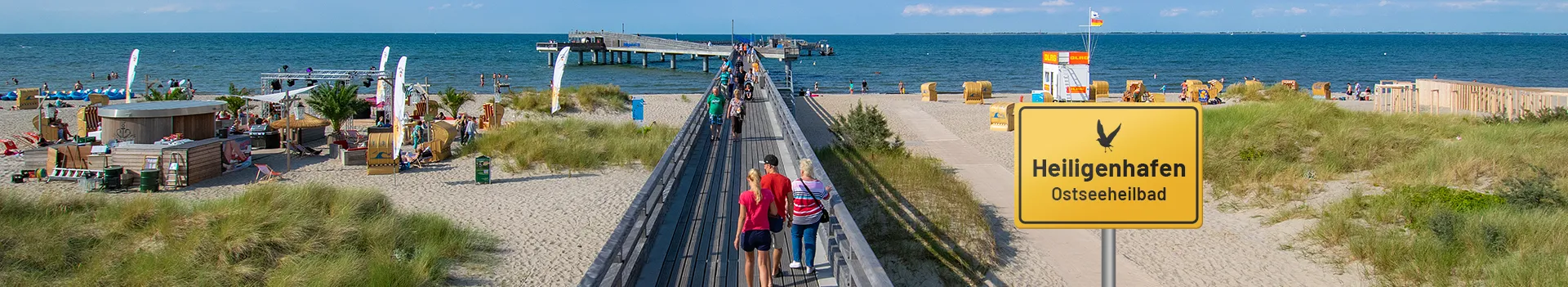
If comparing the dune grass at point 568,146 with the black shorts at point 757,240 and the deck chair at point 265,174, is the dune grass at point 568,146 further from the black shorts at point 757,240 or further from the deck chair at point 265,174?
the black shorts at point 757,240

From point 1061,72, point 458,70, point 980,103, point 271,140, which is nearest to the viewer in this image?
point 1061,72

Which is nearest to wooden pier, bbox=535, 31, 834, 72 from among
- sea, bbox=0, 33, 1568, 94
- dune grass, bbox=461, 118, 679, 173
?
sea, bbox=0, 33, 1568, 94

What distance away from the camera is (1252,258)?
1182 centimetres

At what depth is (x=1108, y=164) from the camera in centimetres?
311

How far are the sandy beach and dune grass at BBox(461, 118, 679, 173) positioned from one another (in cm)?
43

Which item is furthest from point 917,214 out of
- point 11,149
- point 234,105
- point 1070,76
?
point 234,105

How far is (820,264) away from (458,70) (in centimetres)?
7355

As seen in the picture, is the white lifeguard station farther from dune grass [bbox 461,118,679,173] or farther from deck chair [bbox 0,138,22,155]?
deck chair [bbox 0,138,22,155]

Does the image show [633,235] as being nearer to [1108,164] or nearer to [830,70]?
[1108,164]

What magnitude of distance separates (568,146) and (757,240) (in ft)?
42.2

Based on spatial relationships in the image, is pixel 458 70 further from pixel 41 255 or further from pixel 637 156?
pixel 41 255

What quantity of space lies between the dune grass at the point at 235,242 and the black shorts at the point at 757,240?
13.6 ft

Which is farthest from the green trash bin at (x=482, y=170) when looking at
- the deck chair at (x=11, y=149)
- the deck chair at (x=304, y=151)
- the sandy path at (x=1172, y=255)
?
the deck chair at (x=11, y=149)

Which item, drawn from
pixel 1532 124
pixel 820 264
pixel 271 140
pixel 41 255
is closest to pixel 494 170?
pixel 271 140
